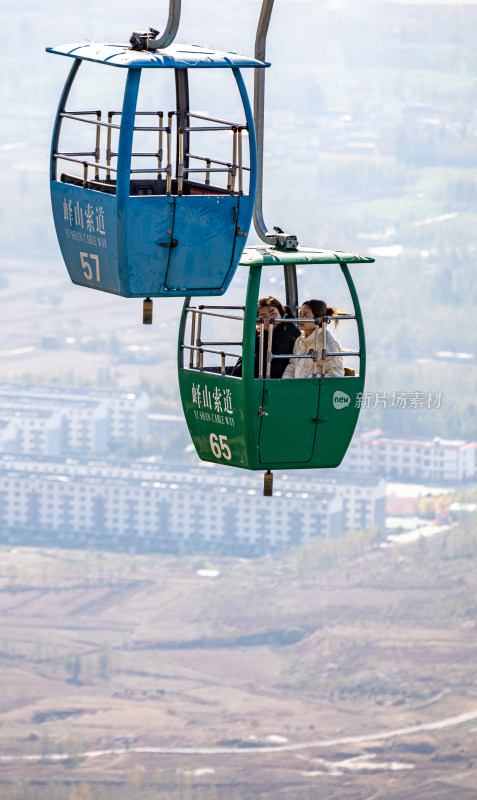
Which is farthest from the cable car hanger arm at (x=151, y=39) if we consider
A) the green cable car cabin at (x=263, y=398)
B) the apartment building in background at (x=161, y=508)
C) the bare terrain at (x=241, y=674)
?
the apartment building in background at (x=161, y=508)

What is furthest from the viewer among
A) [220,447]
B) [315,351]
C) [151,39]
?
[220,447]

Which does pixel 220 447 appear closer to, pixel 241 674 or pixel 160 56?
pixel 160 56

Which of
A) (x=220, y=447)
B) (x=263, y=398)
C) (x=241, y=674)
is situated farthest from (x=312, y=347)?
(x=241, y=674)

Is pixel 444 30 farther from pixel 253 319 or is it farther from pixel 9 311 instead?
pixel 253 319

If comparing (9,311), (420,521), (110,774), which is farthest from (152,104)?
(110,774)

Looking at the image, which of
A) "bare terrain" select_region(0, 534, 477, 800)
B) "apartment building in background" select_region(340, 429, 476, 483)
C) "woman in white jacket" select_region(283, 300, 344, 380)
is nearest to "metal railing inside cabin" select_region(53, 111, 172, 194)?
"woman in white jacket" select_region(283, 300, 344, 380)

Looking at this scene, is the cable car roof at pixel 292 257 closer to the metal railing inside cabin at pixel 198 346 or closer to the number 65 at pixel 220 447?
the metal railing inside cabin at pixel 198 346
